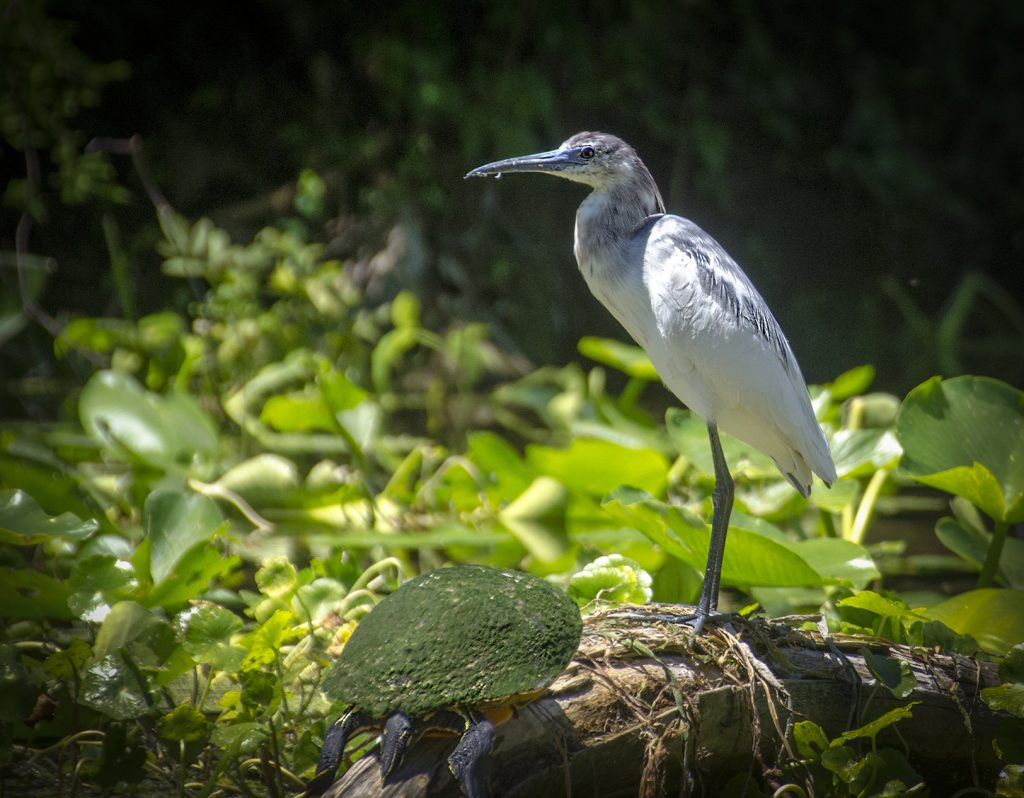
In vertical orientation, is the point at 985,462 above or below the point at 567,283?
above

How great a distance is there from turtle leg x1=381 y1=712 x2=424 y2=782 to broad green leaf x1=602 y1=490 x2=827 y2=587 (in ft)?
2.05

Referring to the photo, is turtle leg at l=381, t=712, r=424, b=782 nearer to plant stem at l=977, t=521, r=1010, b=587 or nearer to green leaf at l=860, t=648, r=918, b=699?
green leaf at l=860, t=648, r=918, b=699

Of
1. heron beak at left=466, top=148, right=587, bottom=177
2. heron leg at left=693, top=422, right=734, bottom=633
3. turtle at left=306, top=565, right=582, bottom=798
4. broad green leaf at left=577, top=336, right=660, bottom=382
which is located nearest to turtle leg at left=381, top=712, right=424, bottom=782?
turtle at left=306, top=565, right=582, bottom=798

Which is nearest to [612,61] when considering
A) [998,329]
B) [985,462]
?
[998,329]

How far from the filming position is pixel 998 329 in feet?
18.4

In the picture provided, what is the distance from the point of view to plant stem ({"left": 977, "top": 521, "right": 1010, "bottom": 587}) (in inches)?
81.6

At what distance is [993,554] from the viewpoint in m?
2.10

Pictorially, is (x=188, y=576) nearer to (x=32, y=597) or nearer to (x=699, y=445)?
(x=32, y=597)

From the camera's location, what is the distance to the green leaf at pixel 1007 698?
1.48 metres

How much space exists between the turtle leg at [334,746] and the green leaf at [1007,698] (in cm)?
88

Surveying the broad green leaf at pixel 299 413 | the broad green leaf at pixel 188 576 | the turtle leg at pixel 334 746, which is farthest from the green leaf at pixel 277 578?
the broad green leaf at pixel 299 413

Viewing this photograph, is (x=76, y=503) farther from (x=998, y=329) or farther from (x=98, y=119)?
(x=998, y=329)

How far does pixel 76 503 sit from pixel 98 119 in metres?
3.46

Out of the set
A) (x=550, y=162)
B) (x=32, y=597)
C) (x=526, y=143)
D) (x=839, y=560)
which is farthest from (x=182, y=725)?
(x=526, y=143)
